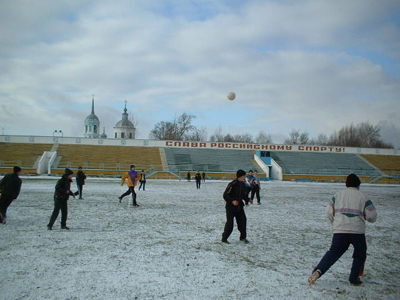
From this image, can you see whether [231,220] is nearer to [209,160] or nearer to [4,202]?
[4,202]

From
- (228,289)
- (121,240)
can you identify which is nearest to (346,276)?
(228,289)

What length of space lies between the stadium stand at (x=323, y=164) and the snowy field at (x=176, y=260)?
4046cm

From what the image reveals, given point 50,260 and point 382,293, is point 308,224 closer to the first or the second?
point 382,293

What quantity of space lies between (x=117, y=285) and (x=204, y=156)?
48.2 metres

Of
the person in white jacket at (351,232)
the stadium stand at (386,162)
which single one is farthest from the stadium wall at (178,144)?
the person in white jacket at (351,232)

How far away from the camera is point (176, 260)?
6945 mm

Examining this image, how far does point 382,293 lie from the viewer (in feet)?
17.8

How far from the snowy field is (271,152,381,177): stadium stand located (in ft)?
133

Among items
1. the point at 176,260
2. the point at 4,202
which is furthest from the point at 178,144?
the point at 176,260

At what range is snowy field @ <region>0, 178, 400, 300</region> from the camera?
5.32 meters

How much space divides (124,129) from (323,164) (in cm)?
6663

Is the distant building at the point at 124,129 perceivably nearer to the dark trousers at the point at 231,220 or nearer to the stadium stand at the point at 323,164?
the stadium stand at the point at 323,164

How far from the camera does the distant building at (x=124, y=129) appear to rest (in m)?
104

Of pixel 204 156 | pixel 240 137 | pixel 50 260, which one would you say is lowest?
pixel 50 260
